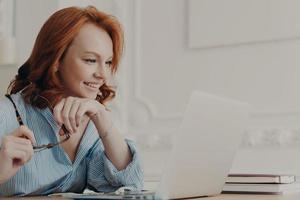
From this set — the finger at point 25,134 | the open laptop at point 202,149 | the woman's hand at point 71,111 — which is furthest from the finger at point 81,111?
the open laptop at point 202,149

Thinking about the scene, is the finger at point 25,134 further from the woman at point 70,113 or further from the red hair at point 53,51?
the red hair at point 53,51

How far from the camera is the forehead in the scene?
1.58 metres

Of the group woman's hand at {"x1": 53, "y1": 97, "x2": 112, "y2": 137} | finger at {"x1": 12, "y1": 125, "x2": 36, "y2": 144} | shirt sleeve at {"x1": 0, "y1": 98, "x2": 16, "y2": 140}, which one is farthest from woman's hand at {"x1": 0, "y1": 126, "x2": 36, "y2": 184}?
shirt sleeve at {"x1": 0, "y1": 98, "x2": 16, "y2": 140}

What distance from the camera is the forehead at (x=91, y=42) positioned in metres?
1.58

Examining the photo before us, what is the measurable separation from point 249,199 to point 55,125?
537 millimetres

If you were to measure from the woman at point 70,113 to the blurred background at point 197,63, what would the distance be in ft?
3.03

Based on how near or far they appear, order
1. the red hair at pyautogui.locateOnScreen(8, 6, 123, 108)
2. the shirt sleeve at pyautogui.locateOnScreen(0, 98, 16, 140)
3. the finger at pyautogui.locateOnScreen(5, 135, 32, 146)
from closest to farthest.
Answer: the finger at pyautogui.locateOnScreen(5, 135, 32, 146)
the shirt sleeve at pyautogui.locateOnScreen(0, 98, 16, 140)
the red hair at pyautogui.locateOnScreen(8, 6, 123, 108)

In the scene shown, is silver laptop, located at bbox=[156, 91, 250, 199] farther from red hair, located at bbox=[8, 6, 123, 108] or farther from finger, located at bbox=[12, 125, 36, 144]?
red hair, located at bbox=[8, 6, 123, 108]

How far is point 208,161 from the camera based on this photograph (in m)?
1.14

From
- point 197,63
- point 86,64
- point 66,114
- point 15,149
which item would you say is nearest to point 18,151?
point 15,149

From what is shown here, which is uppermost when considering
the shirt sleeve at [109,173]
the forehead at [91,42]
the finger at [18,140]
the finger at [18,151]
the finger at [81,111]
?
the forehead at [91,42]

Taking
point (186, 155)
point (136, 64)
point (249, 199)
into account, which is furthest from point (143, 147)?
point (186, 155)

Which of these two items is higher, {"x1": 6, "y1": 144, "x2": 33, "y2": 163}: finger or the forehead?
the forehead

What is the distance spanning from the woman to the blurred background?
0.92 meters
